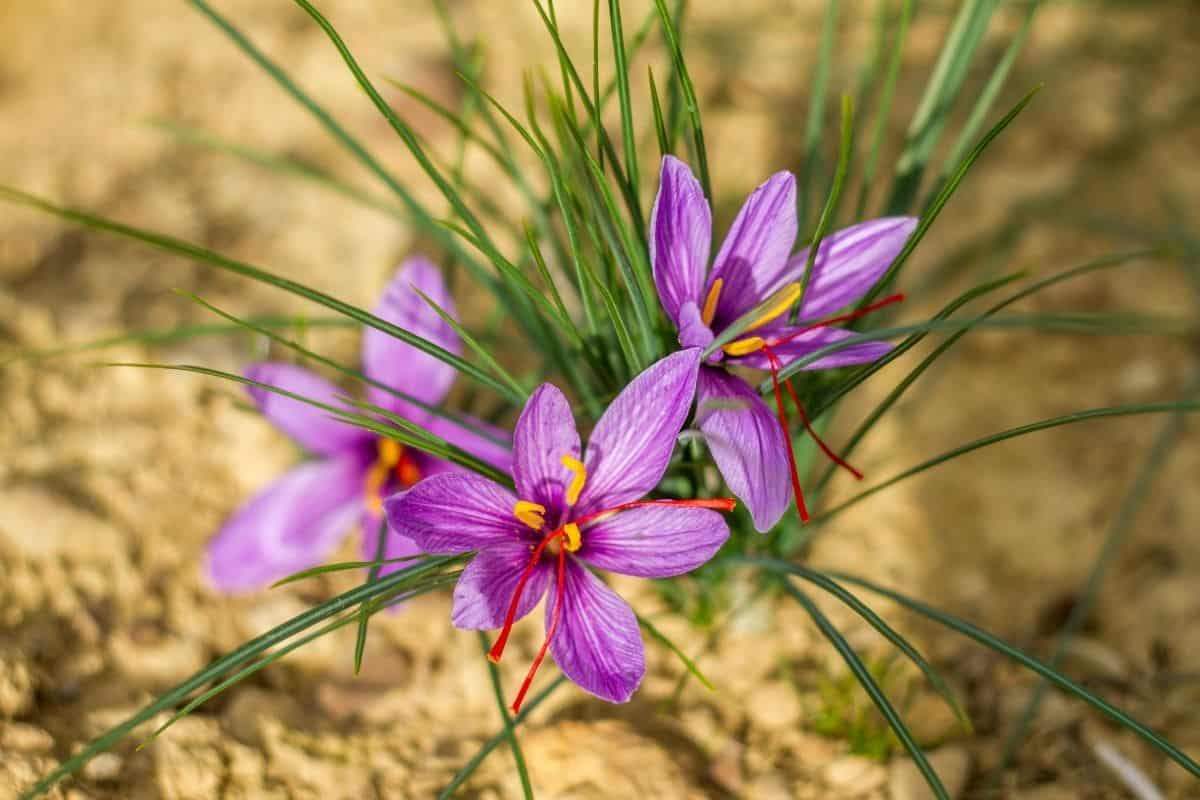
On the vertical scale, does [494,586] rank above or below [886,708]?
above

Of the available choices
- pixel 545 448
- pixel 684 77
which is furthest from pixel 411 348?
pixel 684 77

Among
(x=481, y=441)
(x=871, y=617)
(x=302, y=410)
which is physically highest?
(x=302, y=410)

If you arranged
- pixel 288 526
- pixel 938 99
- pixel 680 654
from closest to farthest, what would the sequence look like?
pixel 680 654 → pixel 938 99 → pixel 288 526

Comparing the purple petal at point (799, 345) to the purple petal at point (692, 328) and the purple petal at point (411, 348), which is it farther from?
the purple petal at point (411, 348)

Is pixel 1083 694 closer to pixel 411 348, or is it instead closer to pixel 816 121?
pixel 816 121

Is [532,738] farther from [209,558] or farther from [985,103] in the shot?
[985,103]

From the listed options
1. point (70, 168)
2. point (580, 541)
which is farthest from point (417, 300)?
point (70, 168)
